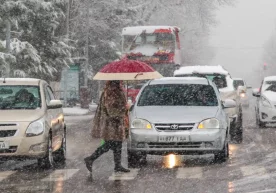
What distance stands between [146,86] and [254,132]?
777 centimetres

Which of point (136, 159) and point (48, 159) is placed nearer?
point (48, 159)

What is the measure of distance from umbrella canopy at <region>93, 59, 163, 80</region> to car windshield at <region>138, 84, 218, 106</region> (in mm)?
743

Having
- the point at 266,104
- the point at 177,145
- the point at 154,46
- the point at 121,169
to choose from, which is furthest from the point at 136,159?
the point at 154,46

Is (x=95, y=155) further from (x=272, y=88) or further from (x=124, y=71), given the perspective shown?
(x=272, y=88)

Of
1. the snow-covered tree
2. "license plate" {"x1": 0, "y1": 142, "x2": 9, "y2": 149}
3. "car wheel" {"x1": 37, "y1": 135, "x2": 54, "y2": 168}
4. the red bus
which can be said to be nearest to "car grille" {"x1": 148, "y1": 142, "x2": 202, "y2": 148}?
"car wheel" {"x1": 37, "y1": 135, "x2": 54, "y2": 168}

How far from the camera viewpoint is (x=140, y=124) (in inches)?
560

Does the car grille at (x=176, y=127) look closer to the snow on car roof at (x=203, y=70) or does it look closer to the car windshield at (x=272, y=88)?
the snow on car roof at (x=203, y=70)

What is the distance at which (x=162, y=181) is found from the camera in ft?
39.5

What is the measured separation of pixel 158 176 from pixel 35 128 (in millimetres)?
2312

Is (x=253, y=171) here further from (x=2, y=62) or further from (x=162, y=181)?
(x=2, y=62)

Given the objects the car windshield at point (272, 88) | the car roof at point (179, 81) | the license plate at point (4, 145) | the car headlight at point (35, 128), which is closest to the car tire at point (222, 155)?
the car roof at point (179, 81)

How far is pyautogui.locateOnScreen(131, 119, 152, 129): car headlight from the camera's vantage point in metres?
14.2

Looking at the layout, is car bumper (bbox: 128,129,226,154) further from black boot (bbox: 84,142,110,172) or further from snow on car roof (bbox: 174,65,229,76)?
snow on car roof (bbox: 174,65,229,76)

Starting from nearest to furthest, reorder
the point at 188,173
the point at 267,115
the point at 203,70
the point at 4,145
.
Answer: the point at 188,173 < the point at 4,145 < the point at 203,70 < the point at 267,115
